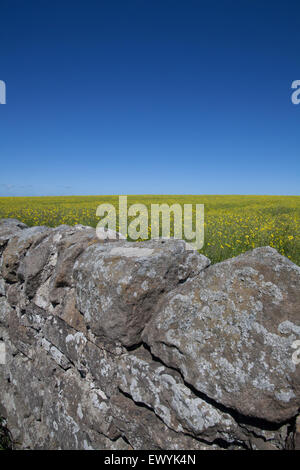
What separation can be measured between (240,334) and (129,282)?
A: 90 cm

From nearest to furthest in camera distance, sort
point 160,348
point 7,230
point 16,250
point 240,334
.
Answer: point 240,334, point 160,348, point 16,250, point 7,230

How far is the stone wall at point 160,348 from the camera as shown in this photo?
5.22 ft

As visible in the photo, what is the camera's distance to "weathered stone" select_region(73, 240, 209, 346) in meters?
2.02

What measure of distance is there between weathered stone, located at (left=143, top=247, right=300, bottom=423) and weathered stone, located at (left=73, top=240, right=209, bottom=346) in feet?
0.51

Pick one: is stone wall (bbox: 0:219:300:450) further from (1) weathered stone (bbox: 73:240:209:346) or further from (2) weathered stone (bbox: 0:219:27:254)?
(2) weathered stone (bbox: 0:219:27:254)

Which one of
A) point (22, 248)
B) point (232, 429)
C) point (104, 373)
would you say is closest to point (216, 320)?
point (232, 429)

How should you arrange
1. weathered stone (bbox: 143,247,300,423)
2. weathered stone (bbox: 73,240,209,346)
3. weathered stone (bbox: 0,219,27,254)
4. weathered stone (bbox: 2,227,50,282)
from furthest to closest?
A: 1. weathered stone (bbox: 0,219,27,254)
2. weathered stone (bbox: 2,227,50,282)
3. weathered stone (bbox: 73,240,209,346)
4. weathered stone (bbox: 143,247,300,423)

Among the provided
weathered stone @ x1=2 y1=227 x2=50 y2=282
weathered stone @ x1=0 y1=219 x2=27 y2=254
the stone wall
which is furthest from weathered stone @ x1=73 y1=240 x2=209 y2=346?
weathered stone @ x1=0 y1=219 x2=27 y2=254

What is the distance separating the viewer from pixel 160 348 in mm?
1912

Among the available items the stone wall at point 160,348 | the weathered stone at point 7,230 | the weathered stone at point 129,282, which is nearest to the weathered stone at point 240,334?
the stone wall at point 160,348

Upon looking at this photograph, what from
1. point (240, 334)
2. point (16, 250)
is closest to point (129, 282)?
point (240, 334)

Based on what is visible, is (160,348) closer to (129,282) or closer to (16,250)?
(129,282)

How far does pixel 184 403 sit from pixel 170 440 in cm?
A: 40

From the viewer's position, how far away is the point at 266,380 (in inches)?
60.4
